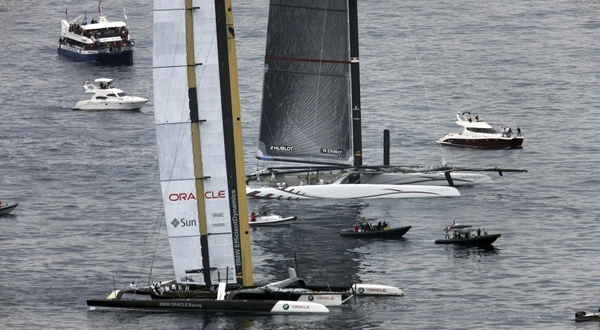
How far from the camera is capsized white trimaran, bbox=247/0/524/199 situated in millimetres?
146750

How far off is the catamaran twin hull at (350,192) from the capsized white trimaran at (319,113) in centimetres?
8

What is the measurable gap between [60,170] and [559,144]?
48870 millimetres

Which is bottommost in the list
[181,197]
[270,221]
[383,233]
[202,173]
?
[383,233]

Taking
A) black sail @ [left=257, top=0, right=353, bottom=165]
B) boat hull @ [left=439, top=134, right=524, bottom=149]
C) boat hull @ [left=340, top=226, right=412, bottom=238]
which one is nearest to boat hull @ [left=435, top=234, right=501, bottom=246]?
boat hull @ [left=340, top=226, right=412, bottom=238]

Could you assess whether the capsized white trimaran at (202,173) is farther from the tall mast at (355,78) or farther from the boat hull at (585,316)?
the tall mast at (355,78)

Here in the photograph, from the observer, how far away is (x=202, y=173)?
11056cm

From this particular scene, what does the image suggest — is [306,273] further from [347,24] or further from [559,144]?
[559,144]

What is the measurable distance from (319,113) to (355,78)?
475cm

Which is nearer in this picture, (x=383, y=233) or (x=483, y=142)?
(x=383, y=233)

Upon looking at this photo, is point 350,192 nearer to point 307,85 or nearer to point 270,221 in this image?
point 307,85

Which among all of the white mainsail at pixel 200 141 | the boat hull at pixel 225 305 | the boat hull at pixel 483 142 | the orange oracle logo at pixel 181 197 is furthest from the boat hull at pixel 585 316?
the boat hull at pixel 483 142

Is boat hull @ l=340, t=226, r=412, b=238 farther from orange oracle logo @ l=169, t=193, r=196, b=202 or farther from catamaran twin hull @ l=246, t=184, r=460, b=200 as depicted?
orange oracle logo @ l=169, t=193, r=196, b=202

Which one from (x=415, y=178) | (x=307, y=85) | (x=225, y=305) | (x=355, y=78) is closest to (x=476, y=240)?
(x=415, y=178)

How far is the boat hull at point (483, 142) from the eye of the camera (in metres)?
172
